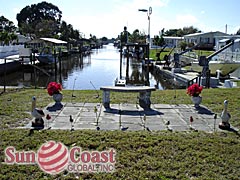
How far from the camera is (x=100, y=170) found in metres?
4.15

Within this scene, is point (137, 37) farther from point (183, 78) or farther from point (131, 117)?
point (131, 117)

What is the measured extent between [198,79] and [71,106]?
11.2 m

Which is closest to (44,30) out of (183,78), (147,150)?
(183,78)

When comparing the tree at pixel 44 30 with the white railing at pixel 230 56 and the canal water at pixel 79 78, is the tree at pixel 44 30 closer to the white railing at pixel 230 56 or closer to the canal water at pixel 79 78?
the canal water at pixel 79 78

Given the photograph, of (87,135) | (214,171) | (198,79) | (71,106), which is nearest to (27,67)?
(198,79)

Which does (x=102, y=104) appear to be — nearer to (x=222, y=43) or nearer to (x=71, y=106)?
(x=71, y=106)

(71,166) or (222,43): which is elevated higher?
(222,43)

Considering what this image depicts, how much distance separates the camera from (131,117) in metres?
6.87

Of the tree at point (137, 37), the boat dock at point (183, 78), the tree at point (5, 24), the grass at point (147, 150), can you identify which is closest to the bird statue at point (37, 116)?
the grass at point (147, 150)

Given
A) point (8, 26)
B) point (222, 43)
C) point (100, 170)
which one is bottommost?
point (100, 170)

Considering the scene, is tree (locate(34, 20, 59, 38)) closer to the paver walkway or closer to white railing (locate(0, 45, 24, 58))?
white railing (locate(0, 45, 24, 58))
